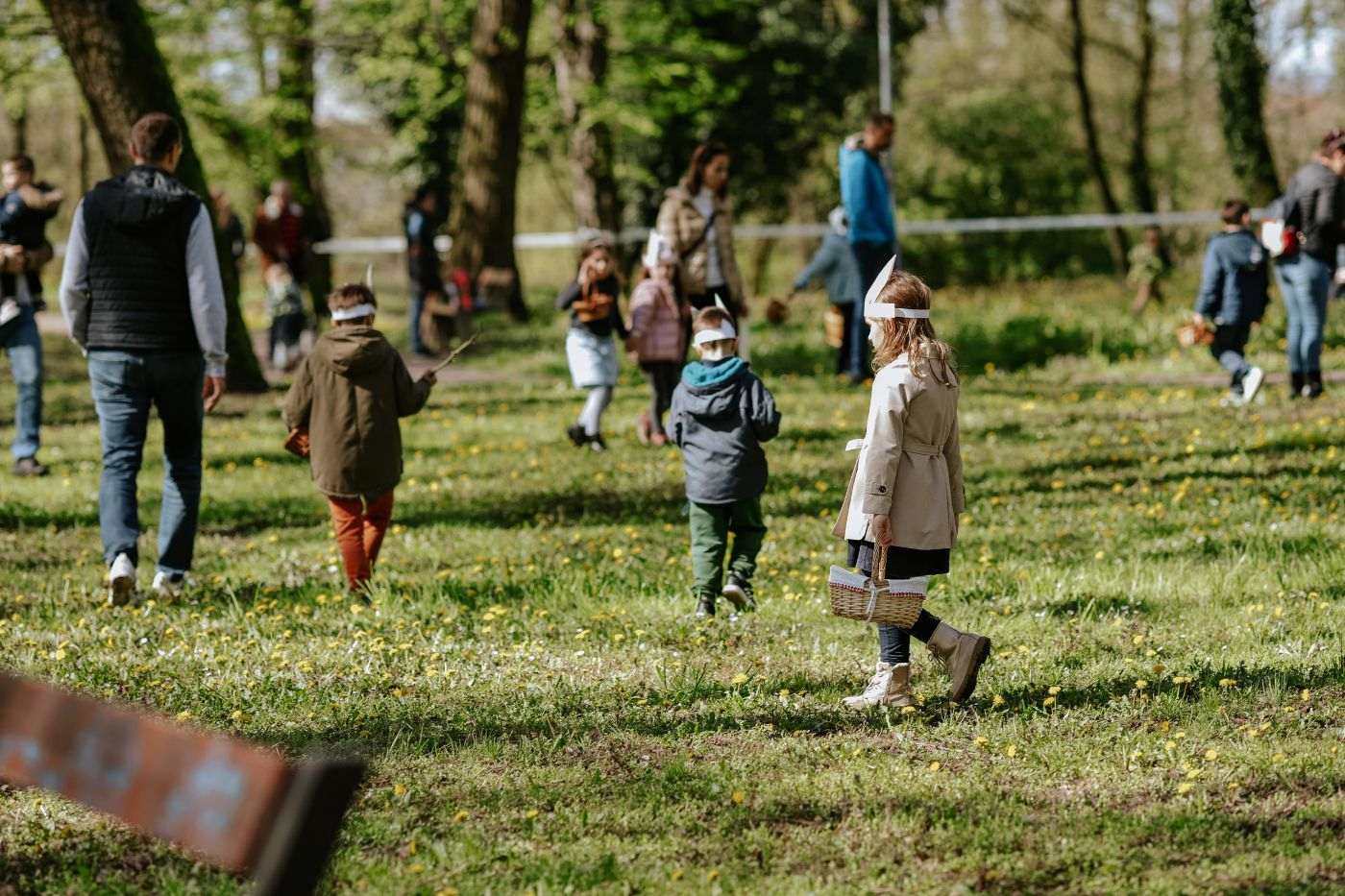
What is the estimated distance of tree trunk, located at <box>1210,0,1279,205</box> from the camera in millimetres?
22266

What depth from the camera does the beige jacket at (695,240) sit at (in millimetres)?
11523

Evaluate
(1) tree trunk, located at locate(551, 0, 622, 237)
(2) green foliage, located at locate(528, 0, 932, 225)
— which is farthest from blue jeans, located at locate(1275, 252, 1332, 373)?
(2) green foliage, located at locate(528, 0, 932, 225)

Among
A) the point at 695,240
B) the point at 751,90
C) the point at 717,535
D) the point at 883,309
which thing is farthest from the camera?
the point at 751,90

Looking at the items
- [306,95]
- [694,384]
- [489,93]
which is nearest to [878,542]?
[694,384]

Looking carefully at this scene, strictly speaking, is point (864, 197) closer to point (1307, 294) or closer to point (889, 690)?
point (1307, 294)

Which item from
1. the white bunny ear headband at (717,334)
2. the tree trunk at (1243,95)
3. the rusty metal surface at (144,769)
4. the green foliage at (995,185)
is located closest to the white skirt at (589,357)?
the white bunny ear headband at (717,334)

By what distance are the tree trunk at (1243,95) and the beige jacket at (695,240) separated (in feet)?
42.0

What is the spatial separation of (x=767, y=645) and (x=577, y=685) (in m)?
0.90

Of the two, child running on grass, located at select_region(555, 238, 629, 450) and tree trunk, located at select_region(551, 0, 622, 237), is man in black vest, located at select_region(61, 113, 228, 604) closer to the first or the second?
child running on grass, located at select_region(555, 238, 629, 450)

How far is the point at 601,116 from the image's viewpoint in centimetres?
2364

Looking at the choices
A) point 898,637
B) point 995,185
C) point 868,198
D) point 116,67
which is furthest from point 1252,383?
point 995,185

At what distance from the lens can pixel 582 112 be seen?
80.1 feet

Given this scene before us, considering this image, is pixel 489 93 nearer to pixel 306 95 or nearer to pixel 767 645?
pixel 306 95

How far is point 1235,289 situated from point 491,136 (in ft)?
33.8
